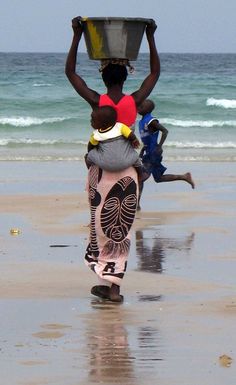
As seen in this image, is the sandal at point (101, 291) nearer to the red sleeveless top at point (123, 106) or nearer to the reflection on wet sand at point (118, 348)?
the reflection on wet sand at point (118, 348)

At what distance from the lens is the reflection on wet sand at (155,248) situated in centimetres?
926

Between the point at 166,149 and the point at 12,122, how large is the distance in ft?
25.1

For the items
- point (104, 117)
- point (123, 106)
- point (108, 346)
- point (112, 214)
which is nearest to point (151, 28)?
point (123, 106)

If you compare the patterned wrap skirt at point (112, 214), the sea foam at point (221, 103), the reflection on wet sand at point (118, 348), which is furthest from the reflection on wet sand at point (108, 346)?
the sea foam at point (221, 103)

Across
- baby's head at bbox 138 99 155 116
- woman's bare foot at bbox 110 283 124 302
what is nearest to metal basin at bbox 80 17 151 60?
woman's bare foot at bbox 110 283 124 302

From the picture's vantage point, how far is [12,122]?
3028 centimetres

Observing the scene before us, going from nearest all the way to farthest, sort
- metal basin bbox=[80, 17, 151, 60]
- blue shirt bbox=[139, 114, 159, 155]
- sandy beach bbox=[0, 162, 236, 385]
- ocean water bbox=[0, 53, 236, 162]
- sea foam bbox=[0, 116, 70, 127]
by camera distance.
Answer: sandy beach bbox=[0, 162, 236, 385]
metal basin bbox=[80, 17, 151, 60]
blue shirt bbox=[139, 114, 159, 155]
ocean water bbox=[0, 53, 236, 162]
sea foam bbox=[0, 116, 70, 127]

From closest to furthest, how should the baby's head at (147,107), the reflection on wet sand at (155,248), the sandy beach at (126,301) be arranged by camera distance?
the sandy beach at (126,301), the reflection on wet sand at (155,248), the baby's head at (147,107)

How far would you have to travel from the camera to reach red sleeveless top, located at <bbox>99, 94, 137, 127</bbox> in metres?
7.86

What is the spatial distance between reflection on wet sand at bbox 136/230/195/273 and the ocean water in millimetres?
9750

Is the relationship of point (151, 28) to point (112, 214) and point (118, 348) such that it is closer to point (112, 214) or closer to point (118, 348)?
point (112, 214)

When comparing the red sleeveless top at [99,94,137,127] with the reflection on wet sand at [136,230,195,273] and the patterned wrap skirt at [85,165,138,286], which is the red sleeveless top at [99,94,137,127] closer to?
the patterned wrap skirt at [85,165,138,286]

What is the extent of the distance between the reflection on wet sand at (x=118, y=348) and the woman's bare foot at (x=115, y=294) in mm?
217

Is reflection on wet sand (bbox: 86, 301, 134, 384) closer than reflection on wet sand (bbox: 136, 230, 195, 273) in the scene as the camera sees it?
Yes
